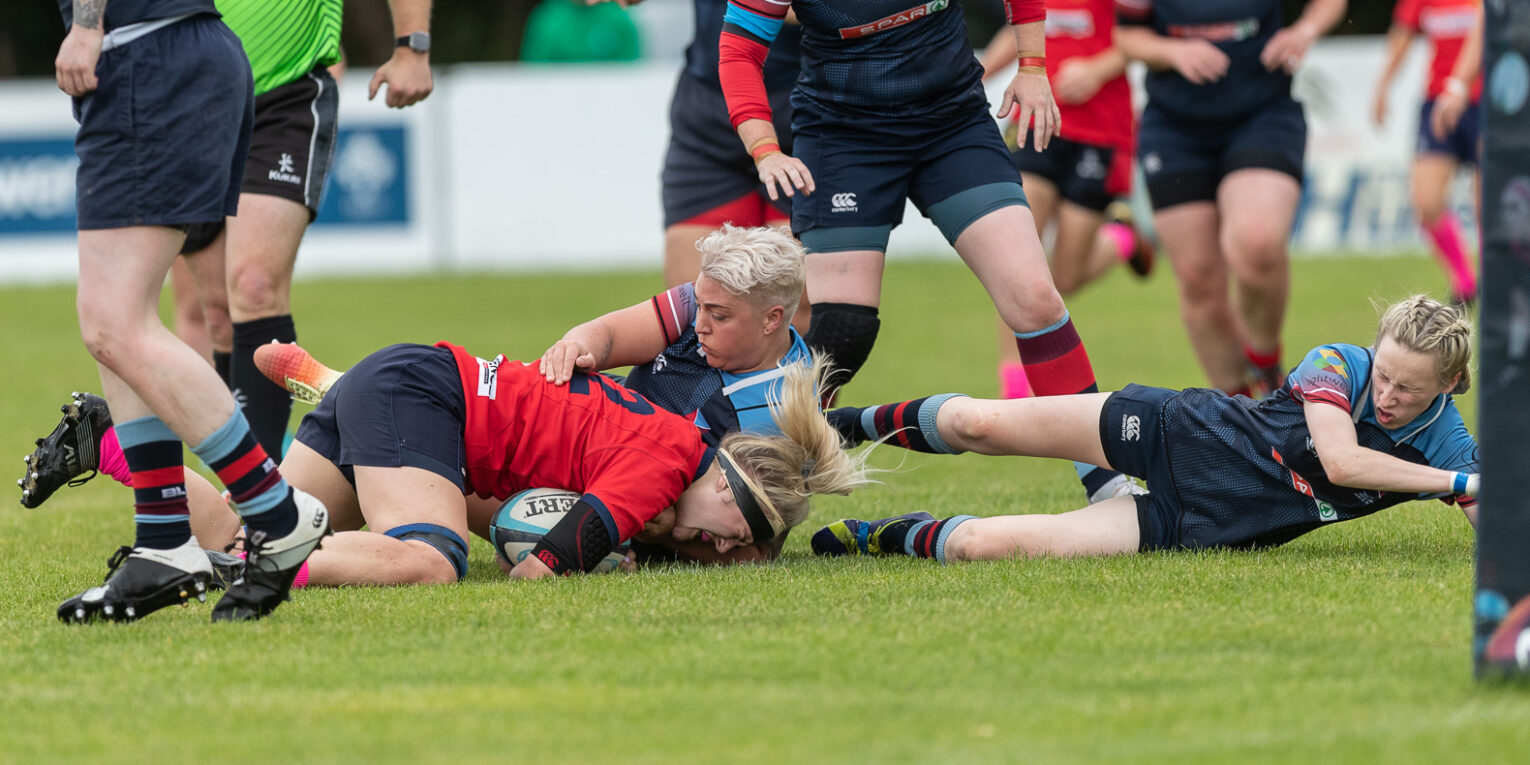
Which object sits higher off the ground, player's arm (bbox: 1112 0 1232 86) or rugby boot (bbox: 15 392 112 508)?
player's arm (bbox: 1112 0 1232 86)

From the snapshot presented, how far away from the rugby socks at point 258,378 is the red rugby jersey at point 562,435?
121 centimetres

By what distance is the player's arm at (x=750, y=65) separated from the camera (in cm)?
488

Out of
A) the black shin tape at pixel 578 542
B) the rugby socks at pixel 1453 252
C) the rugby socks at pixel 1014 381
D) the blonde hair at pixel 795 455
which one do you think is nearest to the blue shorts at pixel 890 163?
the blonde hair at pixel 795 455

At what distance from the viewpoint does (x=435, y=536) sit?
14.2 feet

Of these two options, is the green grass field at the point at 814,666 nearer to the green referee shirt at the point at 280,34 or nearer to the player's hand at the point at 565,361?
the player's hand at the point at 565,361

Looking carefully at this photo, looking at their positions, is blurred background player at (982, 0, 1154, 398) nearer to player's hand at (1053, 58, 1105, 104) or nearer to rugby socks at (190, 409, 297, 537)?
player's hand at (1053, 58, 1105, 104)

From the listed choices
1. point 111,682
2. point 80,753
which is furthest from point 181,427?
point 80,753

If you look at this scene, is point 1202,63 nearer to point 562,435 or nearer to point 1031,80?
point 1031,80

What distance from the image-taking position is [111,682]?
3.29m

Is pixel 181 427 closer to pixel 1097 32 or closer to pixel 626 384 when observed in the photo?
pixel 626 384

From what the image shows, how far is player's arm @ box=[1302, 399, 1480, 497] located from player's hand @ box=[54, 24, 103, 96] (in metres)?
2.84

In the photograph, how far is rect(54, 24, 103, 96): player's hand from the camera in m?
3.62

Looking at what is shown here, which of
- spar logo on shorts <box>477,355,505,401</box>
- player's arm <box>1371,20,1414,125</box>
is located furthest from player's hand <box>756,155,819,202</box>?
player's arm <box>1371,20,1414,125</box>

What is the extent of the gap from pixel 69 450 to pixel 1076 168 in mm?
4874
